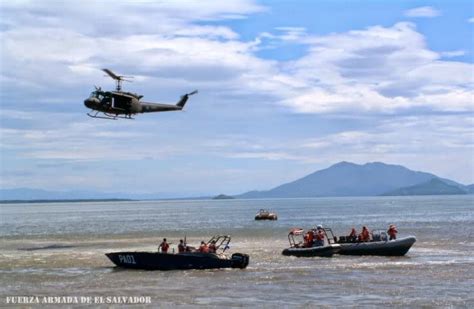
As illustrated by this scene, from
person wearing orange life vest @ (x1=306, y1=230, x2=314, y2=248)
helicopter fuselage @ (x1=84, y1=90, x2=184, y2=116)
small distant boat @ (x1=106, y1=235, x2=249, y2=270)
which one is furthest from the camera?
helicopter fuselage @ (x1=84, y1=90, x2=184, y2=116)

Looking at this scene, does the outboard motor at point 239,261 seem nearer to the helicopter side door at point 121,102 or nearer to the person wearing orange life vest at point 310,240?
the person wearing orange life vest at point 310,240

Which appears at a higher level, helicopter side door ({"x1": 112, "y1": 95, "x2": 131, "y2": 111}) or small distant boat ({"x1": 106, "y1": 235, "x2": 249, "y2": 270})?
helicopter side door ({"x1": 112, "y1": 95, "x2": 131, "y2": 111})

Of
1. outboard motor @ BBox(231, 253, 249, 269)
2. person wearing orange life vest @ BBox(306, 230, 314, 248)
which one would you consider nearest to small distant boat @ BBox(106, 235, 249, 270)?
outboard motor @ BBox(231, 253, 249, 269)

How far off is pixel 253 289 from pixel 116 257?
10145 mm

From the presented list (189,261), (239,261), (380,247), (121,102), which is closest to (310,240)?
(380,247)

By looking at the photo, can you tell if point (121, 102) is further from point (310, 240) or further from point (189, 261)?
point (189, 261)

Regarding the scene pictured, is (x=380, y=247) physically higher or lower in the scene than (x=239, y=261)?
higher

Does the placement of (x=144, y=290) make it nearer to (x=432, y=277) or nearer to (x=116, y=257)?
(x=116, y=257)

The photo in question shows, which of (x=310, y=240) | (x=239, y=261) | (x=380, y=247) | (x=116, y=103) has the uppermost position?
(x=116, y=103)

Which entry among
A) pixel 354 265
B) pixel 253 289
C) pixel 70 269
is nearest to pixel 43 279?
pixel 70 269

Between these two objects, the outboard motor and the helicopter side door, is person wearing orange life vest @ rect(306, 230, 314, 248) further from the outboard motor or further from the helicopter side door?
the helicopter side door

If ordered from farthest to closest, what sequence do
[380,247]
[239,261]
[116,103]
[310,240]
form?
1. [116,103]
2. [310,240]
3. [380,247]
4. [239,261]

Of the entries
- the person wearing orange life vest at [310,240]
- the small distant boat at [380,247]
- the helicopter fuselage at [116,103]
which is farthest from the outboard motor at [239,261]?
the helicopter fuselage at [116,103]

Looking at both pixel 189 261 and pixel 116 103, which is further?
pixel 116 103
